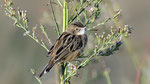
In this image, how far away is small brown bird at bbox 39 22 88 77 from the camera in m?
5.15

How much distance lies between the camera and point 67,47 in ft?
17.5

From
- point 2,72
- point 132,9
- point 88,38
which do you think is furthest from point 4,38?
point 132,9

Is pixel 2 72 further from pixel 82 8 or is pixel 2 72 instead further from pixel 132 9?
pixel 132 9

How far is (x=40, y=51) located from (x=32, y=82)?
2.93ft

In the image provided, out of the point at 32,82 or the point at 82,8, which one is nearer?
the point at 82,8

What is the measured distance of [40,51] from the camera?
329 inches

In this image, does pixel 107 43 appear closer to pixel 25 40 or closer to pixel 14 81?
pixel 14 81

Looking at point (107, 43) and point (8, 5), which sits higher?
point (8, 5)

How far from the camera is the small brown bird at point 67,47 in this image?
5148mm

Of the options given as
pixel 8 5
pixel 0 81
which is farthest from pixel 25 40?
pixel 8 5

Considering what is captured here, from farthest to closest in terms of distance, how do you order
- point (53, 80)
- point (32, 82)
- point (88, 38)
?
point (32, 82) < point (53, 80) < point (88, 38)

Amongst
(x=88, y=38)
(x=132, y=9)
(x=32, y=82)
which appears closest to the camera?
(x=88, y=38)

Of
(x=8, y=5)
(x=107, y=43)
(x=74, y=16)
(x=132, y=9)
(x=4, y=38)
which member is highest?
(x=8, y=5)

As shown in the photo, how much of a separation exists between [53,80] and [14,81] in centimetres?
165
